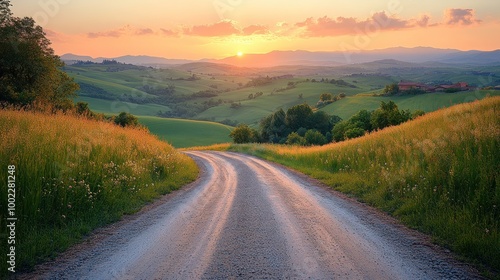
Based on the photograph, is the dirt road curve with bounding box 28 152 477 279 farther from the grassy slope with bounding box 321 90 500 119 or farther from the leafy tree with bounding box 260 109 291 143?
the grassy slope with bounding box 321 90 500 119

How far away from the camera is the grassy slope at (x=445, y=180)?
6.66 meters

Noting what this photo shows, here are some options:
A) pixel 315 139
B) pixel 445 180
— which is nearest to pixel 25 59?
pixel 445 180

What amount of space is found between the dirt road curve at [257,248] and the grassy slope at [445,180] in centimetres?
74

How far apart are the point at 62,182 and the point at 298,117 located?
80.3 m

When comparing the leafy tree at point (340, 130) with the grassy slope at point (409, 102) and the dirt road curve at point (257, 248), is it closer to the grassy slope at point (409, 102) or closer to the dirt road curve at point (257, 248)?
the grassy slope at point (409, 102)

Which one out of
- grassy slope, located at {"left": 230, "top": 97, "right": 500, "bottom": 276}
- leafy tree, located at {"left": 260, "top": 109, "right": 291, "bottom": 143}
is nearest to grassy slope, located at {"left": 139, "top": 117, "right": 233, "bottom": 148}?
leafy tree, located at {"left": 260, "top": 109, "right": 291, "bottom": 143}

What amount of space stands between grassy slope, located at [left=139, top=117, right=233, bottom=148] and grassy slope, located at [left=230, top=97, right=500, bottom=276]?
3255 inches

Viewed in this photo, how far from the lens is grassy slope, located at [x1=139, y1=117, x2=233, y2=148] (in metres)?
99.8

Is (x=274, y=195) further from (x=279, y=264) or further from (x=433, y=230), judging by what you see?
(x=279, y=264)

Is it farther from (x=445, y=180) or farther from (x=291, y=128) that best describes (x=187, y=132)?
(x=445, y=180)

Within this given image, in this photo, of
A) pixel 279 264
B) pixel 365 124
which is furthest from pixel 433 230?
pixel 365 124

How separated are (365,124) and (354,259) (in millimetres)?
56875

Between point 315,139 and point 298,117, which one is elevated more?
point 298,117

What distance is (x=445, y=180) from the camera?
9.10 metres
